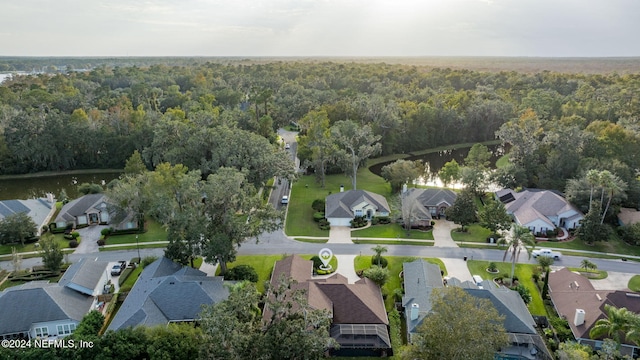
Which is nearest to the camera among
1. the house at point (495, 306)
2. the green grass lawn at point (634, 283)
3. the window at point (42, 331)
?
the house at point (495, 306)

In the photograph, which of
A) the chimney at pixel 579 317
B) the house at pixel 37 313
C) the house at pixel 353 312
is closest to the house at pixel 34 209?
the house at pixel 37 313

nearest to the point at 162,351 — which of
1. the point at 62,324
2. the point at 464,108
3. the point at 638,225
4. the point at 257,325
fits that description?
the point at 257,325

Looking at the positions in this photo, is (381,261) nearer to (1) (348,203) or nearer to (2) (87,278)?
(1) (348,203)

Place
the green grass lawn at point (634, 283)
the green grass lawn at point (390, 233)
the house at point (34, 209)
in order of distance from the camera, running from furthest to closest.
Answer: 1. the house at point (34, 209)
2. the green grass lawn at point (390, 233)
3. the green grass lawn at point (634, 283)

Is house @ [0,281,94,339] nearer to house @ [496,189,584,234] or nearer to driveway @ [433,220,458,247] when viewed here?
driveway @ [433,220,458,247]

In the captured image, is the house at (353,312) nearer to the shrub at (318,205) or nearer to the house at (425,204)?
the house at (425,204)

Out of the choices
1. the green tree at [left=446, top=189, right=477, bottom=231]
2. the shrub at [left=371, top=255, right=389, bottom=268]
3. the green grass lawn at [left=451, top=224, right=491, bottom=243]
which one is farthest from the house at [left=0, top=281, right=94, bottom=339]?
the green tree at [left=446, top=189, right=477, bottom=231]
